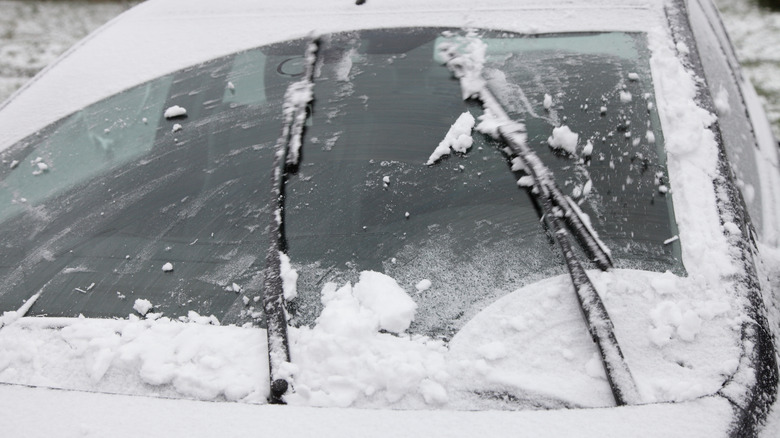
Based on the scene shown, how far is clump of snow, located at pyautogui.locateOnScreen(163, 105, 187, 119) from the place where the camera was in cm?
192

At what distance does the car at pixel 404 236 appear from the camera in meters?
1.18

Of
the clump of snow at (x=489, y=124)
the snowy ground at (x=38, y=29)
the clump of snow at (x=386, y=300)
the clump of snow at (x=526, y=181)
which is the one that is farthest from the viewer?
the snowy ground at (x=38, y=29)

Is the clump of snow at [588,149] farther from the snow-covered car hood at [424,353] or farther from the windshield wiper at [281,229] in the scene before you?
the windshield wiper at [281,229]

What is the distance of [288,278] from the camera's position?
1387 millimetres

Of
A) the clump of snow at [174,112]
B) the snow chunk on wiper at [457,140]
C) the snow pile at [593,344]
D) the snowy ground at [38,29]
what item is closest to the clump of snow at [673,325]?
the snow pile at [593,344]

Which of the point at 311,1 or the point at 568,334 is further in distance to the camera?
the point at 311,1

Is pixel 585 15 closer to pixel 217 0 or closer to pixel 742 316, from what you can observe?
pixel 742 316

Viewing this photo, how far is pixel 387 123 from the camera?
1.73 m

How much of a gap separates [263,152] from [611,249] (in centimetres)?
100

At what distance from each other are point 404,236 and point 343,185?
25 centimetres

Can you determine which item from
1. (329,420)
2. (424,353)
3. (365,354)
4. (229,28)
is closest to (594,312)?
(424,353)

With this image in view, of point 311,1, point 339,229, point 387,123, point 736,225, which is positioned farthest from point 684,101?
point 311,1

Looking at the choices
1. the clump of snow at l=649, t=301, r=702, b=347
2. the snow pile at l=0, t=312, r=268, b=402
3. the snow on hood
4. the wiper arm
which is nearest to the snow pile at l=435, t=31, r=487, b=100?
the snow on hood

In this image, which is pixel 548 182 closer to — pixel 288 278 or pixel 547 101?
pixel 547 101
